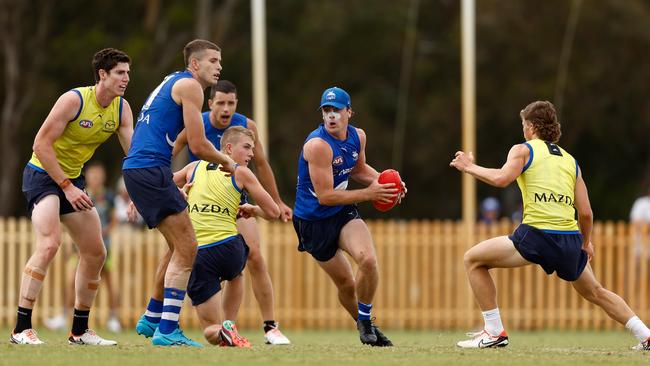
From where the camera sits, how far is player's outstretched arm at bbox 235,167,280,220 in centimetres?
1080

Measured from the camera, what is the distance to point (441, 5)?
36938 mm

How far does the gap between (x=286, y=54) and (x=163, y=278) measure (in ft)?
83.8

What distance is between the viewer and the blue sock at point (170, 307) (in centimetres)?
1002

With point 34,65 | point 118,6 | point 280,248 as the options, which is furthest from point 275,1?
point 280,248

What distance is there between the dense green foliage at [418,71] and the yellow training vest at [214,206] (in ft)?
73.4

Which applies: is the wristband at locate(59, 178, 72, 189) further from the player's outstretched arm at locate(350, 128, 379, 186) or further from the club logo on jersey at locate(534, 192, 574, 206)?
the club logo on jersey at locate(534, 192, 574, 206)

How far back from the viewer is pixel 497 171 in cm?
1031

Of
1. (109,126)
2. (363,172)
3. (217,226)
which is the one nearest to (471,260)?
(363,172)

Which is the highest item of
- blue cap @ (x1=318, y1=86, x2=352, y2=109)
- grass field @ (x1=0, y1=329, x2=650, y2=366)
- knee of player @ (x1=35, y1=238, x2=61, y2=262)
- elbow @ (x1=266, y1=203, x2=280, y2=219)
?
blue cap @ (x1=318, y1=86, x2=352, y2=109)

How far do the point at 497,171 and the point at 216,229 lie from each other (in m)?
2.43

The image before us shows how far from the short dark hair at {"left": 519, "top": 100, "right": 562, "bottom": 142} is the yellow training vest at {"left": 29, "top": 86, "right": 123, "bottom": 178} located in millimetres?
3414

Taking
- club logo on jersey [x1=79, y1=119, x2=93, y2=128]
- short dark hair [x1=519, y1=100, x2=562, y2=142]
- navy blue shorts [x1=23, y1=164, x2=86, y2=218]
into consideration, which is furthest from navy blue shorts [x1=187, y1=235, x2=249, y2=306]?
short dark hair [x1=519, y1=100, x2=562, y2=142]

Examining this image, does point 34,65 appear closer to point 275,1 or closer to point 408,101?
point 275,1

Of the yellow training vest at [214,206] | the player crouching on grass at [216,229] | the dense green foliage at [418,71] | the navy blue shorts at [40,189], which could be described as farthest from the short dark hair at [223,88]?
the dense green foliage at [418,71]
